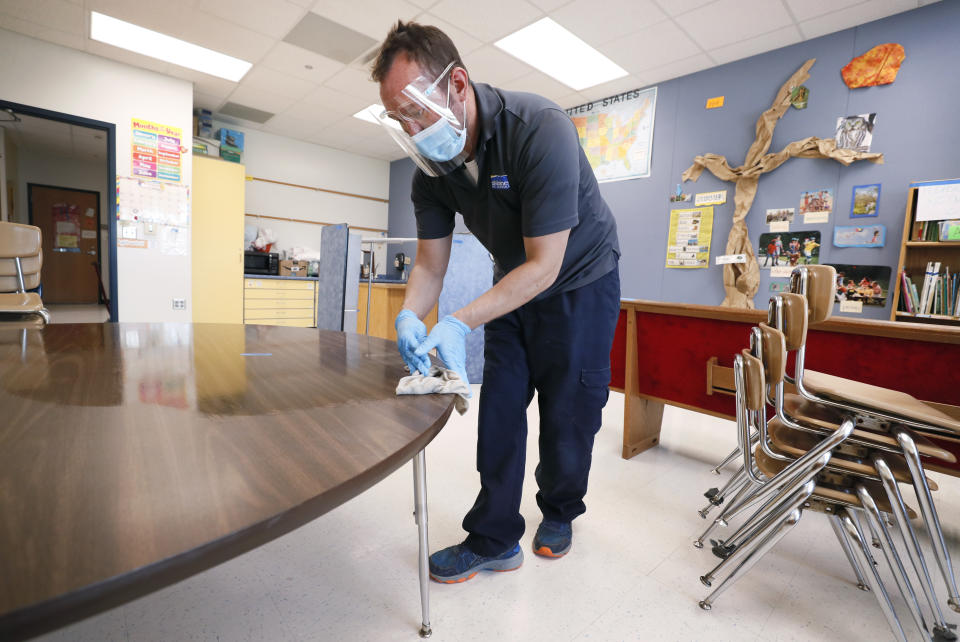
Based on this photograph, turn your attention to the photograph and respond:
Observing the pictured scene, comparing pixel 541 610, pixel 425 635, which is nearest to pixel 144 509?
pixel 425 635

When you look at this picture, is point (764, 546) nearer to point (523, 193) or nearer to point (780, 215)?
point (523, 193)

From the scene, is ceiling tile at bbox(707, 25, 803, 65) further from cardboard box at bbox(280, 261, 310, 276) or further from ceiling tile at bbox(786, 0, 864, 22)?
cardboard box at bbox(280, 261, 310, 276)

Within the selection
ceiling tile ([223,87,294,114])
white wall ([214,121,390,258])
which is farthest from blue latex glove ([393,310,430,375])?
white wall ([214,121,390,258])

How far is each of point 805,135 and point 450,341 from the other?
3.62 meters

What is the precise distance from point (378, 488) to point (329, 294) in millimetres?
2363

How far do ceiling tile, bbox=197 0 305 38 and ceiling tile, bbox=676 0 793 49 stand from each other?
2796 mm

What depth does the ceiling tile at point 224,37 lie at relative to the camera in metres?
3.43

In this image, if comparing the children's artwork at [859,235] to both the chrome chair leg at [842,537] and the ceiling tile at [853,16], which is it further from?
the chrome chair leg at [842,537]

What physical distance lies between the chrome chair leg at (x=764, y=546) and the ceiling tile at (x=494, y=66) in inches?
148

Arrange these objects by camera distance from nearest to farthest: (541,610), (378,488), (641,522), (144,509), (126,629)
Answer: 1. (144,509)
2. (126,629)
3. (541,610)
4. (641,522)
5. (378,488)

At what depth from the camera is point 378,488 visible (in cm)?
171

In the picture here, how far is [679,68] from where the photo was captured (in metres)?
3.79

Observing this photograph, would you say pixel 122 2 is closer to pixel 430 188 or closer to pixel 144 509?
pixel 430 188

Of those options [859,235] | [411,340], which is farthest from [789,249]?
[411,340]
